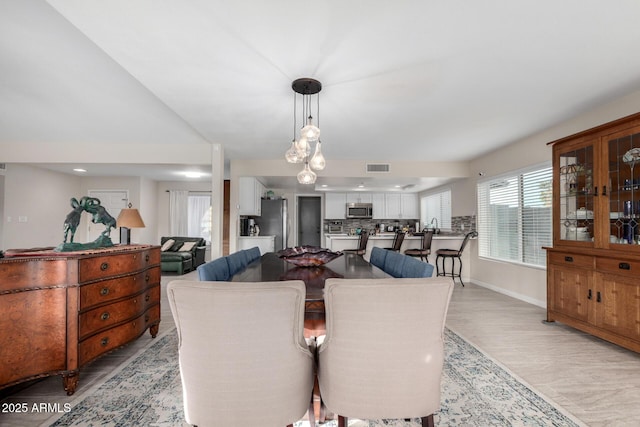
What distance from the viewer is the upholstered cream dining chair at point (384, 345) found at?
1.21 metres

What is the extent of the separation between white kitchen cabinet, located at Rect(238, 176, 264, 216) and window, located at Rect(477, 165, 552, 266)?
434cm

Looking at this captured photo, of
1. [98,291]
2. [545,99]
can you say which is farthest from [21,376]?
[545,99]

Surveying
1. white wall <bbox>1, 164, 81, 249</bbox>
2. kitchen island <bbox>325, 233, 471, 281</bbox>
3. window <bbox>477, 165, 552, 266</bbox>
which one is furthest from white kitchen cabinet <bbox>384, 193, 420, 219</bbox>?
white wall <bbox>1, 164, 81, 249</bbox>

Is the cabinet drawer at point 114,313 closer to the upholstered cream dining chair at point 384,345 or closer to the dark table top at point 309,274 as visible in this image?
the dark table top at point 309,274

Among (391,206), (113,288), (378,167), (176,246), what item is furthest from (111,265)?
(391,206)

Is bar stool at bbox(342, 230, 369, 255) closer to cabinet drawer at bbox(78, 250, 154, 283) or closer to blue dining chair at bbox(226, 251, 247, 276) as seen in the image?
blue dining chair at bbox(226, 251, 247, 276)

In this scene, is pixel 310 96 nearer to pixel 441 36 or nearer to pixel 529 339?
pixel 441 36

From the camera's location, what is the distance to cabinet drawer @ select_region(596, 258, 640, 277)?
246 centimetres

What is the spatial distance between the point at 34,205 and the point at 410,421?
8.03 m

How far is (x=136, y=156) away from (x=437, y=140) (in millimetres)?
4780

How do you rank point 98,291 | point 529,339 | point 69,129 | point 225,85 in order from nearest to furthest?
1. point 98,291
2. point 225,85
3. point 529,339
4. point 69,129

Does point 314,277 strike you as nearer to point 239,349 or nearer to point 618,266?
point 239,349

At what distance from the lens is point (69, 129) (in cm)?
407

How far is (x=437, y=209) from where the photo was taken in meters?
7.32
